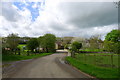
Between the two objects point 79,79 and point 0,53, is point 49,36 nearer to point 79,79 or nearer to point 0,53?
point 0,53

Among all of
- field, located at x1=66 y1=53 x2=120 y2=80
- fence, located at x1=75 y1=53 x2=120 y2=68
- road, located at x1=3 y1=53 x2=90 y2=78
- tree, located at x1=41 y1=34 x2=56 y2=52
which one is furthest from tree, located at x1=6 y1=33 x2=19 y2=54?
field, located at x1=66 y1=53 x2=120 y2=80

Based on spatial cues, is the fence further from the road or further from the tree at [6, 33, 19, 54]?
the tree at [6, 33, 19, 54]

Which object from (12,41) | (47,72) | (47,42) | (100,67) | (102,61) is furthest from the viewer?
(47,42)

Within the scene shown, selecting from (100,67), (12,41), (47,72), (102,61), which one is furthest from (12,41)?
(100,67)

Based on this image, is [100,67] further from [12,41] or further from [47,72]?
[12,41]

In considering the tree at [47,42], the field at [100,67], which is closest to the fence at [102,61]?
the field at [100,67]

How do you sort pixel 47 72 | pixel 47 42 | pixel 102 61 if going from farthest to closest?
pixel 47 42 → pixel 102 61 → pixel 47 72

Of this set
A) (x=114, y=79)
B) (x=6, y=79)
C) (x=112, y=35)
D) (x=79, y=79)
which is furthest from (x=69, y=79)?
(x=112, y=35)

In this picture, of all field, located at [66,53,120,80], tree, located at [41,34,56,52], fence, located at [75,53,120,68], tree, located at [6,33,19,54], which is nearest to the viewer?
field, located at [66,53,120,80]

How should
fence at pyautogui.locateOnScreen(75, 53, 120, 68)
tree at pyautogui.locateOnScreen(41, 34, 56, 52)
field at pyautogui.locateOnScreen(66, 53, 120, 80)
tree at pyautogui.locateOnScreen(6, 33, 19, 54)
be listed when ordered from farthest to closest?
tree at pyautogui.locateOnScreen(41, 34, 56, 52), tree at pyautogui.locateOnScreen(6, 33, 19, 54), fence at pyautogui.locateOnScreen(75, 53, 120, 68), field at pyautogui.locateOnScreen(66, 53, 120, 80)

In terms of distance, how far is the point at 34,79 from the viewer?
23.3ft

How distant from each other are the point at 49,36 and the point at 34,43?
12.7m

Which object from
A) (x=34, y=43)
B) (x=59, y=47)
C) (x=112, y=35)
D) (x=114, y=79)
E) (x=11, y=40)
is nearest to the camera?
(x=114, y=79)

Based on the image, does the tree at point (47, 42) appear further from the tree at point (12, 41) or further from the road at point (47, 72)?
the road at point (47, 72)
